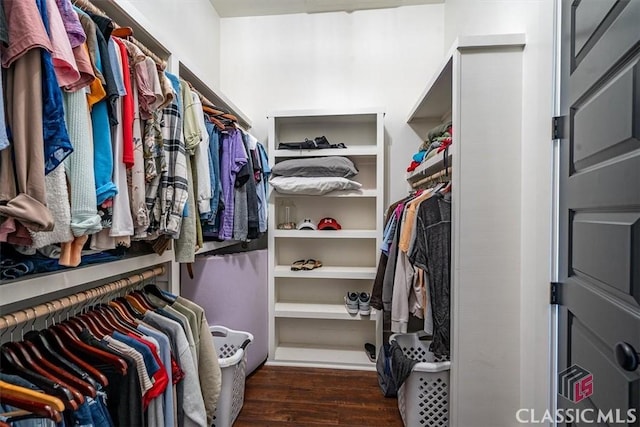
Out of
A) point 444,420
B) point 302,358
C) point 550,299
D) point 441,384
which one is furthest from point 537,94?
point 302,358

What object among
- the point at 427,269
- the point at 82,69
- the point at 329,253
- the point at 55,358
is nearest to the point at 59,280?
the point at 55,358

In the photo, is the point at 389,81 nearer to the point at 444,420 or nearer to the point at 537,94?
the point at 537,94

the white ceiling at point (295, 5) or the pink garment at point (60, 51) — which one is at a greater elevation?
the white ceiling at point (295, 5)

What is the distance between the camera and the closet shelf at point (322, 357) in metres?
2.20

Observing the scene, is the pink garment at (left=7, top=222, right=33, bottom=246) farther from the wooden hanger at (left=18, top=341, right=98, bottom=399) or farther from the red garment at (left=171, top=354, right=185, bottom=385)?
the red garment at (left=171, top=354, right=185, bottom=385)

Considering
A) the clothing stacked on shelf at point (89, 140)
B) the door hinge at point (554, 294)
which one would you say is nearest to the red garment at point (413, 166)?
the door hinge at point (554, 294)

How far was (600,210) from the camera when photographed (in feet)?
2.81

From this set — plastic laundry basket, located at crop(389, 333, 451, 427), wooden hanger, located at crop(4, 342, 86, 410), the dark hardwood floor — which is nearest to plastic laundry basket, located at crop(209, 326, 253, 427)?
the dark hardwood floor

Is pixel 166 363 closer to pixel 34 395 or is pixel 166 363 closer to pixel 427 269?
pixel 34 395

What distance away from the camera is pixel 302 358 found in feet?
7.44

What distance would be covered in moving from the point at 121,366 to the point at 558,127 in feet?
5.43

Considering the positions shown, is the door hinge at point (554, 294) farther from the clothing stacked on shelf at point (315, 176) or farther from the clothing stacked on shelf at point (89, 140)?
the clothing stacked on shelf at point (89, 140)

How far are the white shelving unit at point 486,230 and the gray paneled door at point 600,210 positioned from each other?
0.25 metres

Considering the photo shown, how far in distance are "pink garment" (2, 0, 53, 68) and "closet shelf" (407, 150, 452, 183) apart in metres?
1.47
